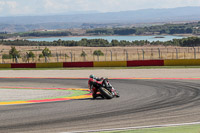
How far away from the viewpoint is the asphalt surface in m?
11.0

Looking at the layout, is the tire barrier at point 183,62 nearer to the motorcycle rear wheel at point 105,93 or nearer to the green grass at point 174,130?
the motorcycle rear wheel at point 105,93

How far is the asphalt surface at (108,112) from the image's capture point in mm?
11031

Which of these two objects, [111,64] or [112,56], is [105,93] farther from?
[112,56]

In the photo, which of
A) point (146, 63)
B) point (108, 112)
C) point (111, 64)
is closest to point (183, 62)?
point (146, 63)

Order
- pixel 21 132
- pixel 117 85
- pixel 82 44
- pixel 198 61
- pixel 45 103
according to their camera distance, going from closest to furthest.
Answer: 1. pixel 21 132
2. pixel 45 103
3. pixel 117 85
4. pixel 198 61
5. pixel 82 44

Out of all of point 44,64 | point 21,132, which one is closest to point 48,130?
point 21,132

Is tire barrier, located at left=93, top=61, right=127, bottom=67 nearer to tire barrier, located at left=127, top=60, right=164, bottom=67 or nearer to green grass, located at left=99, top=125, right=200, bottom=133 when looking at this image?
tire barrier, located at left=127, top=60, right=164, bottom=67

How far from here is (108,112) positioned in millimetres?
12695

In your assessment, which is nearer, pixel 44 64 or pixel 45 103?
pixel 45 103

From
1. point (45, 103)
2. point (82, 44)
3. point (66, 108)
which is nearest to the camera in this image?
point (66, 108)

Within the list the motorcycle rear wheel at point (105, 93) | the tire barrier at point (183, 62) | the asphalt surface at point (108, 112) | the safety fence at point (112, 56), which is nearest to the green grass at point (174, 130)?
the asphalt surface at point (108, 112)

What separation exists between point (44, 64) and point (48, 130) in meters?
26.6

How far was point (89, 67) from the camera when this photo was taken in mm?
34875

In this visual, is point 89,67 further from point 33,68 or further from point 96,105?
point 96,105
